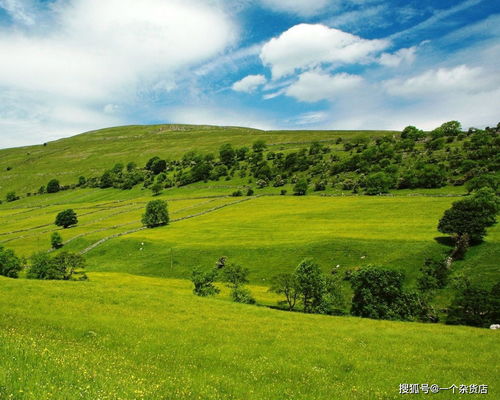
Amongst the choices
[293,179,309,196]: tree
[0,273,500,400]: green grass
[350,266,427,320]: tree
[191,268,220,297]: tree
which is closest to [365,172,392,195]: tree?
[293,179,309,196]: tree

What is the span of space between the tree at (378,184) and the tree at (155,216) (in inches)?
3519

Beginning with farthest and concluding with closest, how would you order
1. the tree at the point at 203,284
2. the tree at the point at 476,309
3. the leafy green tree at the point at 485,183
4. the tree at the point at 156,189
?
the tree at the point at 156,189 < the leafy green tree at the point at 485,183 < the tree at the point at 203,284 < the tree at the point at 476,309

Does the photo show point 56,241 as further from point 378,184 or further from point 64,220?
point 378,184

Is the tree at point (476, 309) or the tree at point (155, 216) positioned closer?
the tree at point (476, 309)

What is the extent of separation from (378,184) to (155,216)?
98.2m

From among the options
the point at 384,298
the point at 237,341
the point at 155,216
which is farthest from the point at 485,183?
the point at 237,341

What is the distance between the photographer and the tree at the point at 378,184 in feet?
444

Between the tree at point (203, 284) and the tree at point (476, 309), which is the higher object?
the tree at point (203, 284)

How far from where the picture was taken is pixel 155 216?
119562mm

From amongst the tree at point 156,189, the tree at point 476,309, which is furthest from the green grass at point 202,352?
the tree at point 156,189

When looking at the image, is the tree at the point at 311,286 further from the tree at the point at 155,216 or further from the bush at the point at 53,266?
the tree at the point at 155,216

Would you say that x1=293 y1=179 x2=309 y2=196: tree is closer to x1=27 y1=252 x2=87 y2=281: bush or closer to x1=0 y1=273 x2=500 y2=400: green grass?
x1=27 y1=252 x2=87 y2=281: bush

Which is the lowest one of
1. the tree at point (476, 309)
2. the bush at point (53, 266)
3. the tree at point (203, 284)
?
the tree at point (476, 309)

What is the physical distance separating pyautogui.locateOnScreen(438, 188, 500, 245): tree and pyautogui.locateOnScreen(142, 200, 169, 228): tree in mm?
93227
